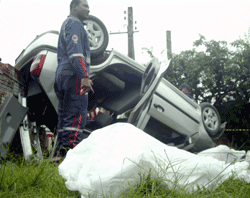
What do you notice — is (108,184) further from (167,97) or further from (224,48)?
(224,48)

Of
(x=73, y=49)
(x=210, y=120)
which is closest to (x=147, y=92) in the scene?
(x=73, y=49)

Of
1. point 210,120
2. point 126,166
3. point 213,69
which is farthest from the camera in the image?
point 213,69

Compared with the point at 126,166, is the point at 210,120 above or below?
below

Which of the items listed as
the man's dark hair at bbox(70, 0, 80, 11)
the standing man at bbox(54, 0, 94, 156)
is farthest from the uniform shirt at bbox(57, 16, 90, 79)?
the man's dark hair at bbox(70, 0, 80, 11)

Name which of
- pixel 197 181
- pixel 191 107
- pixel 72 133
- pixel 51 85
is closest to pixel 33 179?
pixel 197 181

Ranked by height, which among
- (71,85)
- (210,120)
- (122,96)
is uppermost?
(71,85)

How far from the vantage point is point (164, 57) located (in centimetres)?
394

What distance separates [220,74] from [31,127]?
7.26 metres

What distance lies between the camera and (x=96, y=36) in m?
3.83

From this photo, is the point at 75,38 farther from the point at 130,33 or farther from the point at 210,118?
the point at 130,33

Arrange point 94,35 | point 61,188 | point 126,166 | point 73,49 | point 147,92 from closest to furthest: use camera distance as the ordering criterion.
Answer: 1. point 126,166
2. point 61,188
3. point 73,49
4. point 147,92
5. point 94,35

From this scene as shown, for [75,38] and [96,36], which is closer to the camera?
[75,38]

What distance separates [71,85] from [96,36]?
959 millimetres

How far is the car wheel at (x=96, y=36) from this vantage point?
381cm
